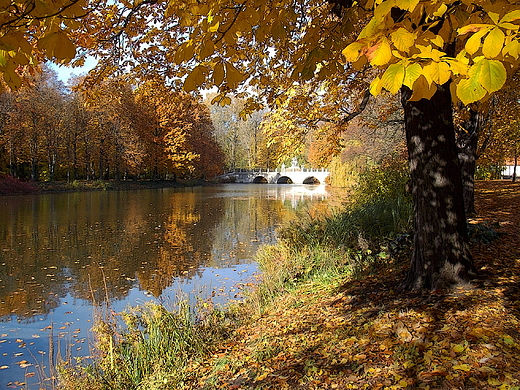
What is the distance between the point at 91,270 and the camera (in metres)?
7.97

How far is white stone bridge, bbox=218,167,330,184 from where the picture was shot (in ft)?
195

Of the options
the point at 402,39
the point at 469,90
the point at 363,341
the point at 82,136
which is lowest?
the point at 363,341

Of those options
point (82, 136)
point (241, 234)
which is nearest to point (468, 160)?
point (241, 234)

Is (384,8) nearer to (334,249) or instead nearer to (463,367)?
(463,367)

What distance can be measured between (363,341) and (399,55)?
2.46 metres

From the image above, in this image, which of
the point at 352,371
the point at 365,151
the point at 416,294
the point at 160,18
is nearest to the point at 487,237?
the point at 416,294

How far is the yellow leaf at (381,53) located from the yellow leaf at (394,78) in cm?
5

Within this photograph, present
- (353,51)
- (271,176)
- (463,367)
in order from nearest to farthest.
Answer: (353,51) → (463,367) → (271,176)

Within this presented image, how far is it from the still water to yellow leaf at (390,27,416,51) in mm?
3715

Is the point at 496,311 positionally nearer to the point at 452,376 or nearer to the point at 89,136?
the point at 452,376

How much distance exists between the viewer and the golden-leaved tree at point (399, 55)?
149 cm

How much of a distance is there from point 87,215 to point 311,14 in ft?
43.9

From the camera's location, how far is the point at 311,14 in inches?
273

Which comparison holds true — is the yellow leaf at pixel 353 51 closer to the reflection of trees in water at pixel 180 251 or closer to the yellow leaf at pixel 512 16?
the yellow leaf at pixel 512 16
